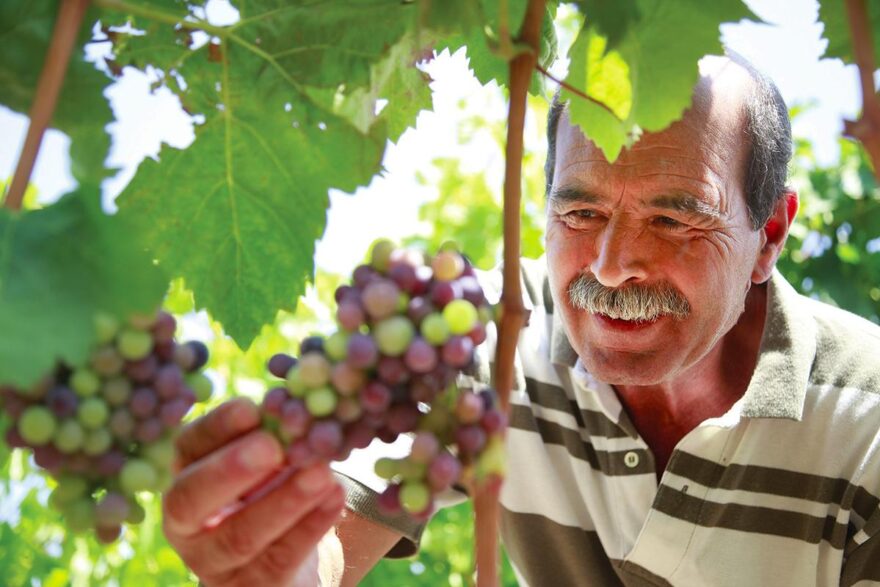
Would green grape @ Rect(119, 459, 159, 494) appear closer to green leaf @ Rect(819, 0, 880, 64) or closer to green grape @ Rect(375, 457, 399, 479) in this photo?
green grape @ Rect(375, 457, 399, 479)

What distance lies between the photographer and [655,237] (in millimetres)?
1600

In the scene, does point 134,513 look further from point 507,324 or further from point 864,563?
point 864,563

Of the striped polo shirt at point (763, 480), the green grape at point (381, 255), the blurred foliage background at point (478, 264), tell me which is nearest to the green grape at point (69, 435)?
the green grape at point (381, 255)

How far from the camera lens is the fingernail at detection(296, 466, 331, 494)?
667mm

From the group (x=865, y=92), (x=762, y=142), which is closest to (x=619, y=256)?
(x=762, y=142)

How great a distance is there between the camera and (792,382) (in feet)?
5.57

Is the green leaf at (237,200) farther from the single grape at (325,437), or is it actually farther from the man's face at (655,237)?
the man's face at (655,237)

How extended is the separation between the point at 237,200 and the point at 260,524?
0.99 ft

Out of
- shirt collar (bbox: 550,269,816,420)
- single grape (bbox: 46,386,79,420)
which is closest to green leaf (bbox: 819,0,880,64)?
single grape (bbox: 46,386,79,420)

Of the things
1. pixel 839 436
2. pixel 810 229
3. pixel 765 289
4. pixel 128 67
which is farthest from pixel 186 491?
pixel 810 229

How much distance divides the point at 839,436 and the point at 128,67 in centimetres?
129

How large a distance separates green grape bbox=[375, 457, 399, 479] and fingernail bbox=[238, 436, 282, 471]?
A: 2.6 inches

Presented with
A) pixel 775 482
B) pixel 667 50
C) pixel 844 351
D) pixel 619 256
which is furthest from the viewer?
pixel 844 351

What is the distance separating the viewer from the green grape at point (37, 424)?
0.60 m
